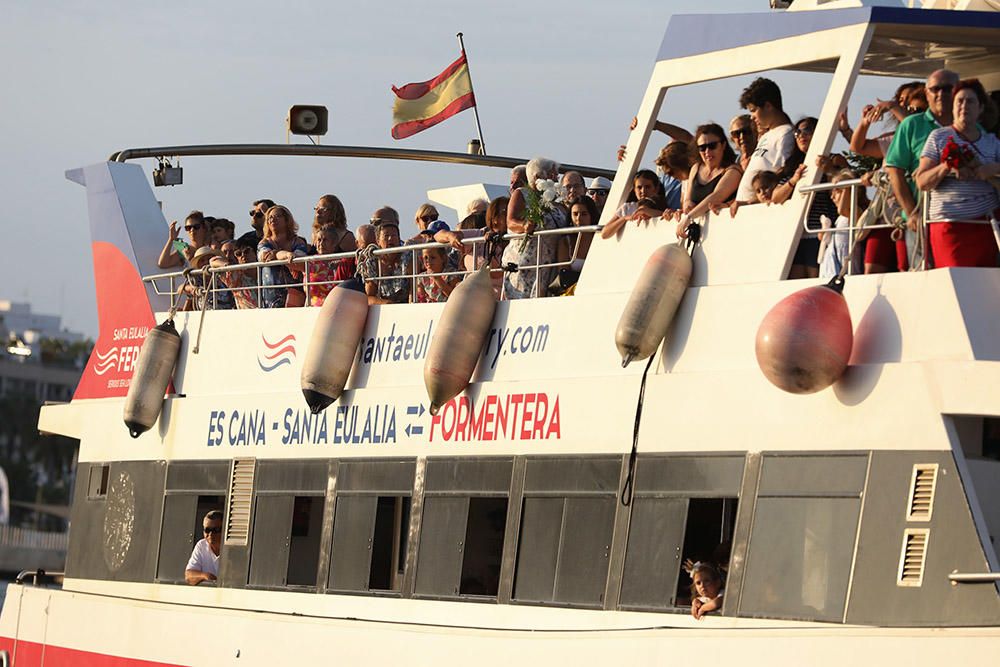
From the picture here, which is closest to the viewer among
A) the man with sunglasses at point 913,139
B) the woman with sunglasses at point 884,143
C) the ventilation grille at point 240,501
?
the man with sunglasses at point 913,139

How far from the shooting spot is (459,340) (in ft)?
42.7

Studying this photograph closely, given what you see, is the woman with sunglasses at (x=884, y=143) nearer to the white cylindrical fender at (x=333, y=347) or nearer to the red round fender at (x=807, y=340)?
the red round fender at (x=807, y=340)

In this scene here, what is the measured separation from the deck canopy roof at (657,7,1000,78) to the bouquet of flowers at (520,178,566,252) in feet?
4.36

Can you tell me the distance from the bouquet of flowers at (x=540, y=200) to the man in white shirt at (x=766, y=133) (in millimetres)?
1918

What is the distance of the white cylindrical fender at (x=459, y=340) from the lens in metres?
13.0

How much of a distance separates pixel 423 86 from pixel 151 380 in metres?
4.78

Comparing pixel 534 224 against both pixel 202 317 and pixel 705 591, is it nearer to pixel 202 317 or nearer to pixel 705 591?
pixel 705 591

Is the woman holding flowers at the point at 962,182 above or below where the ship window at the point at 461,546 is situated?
above

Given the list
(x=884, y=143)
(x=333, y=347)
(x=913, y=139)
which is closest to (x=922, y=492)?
(x=913, y=139)

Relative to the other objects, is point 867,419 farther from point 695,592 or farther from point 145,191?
point 145,191

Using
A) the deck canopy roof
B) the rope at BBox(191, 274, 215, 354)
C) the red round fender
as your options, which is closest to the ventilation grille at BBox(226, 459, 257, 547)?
the rope at BBox(191, 274, 215, 354)

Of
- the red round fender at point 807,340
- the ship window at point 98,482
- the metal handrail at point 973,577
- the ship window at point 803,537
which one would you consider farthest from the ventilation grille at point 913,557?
the ship window at point 98,482

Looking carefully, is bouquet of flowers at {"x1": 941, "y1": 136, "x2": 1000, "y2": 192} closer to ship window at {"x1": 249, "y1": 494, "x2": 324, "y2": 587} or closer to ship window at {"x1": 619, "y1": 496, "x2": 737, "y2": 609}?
ship window at {"x1": 619, "y1": 496, "x2": 737, "y2": 609}

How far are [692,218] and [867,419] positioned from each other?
79.1 inches
